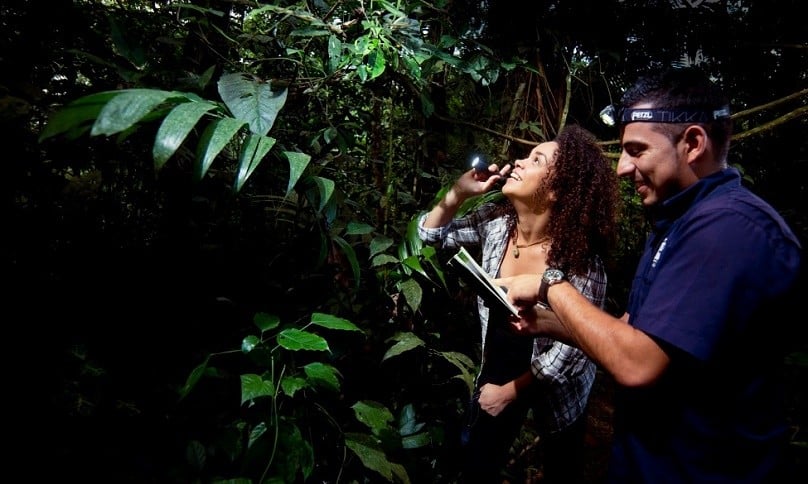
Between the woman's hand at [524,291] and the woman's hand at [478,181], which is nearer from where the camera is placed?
the woman's hand at [524,291]

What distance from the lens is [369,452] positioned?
1699 mm

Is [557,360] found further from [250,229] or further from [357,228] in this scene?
[250,229]

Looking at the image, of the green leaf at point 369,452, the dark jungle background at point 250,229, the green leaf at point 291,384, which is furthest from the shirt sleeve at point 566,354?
the green leaf at point 291,384

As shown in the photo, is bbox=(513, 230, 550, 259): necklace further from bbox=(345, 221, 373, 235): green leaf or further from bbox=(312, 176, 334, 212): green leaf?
bbox=(312, 176, 334, 212): green leaf

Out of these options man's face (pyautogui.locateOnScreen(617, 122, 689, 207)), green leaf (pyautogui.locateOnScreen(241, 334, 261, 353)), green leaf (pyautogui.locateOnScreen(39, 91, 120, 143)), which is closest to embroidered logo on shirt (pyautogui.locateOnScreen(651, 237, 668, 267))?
man's face (pyautogui.locateOnScreen(617, 122, 689, 207))

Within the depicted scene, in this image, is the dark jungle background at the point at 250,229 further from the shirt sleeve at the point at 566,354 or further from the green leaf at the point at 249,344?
the shirt sleeve at the point at 566,354

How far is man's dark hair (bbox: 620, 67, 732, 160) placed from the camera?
1.12 m

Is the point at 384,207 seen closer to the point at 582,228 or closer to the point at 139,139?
the point at 582,228

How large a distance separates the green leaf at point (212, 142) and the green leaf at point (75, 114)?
0.21 meters

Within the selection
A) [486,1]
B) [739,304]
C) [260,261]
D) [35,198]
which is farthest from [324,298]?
[486,1]

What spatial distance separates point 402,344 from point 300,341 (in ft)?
2.07

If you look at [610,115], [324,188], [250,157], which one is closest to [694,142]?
[610,115]

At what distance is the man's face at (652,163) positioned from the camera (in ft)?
3.77

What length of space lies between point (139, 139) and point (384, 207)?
A: 1.26m
